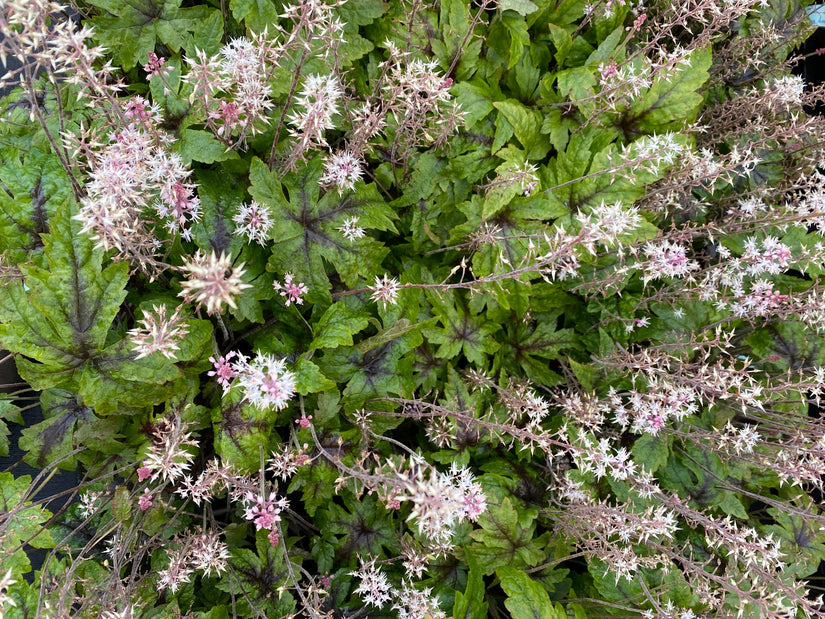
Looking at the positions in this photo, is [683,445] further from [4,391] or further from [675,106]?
[4,391]

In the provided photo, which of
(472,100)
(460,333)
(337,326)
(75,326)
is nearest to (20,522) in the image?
(75,326)

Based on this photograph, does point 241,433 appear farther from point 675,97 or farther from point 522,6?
point 675,97

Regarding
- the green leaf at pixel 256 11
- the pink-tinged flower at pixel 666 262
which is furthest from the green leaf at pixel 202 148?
the pink-tinged flower at pixel 666 262

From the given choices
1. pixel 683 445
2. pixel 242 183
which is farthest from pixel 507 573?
pixel 242 183

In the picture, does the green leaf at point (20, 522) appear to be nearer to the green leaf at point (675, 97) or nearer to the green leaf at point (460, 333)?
the green leaf at point (460, 333)

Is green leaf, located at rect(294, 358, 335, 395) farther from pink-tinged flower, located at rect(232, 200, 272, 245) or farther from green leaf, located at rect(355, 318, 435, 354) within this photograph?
pink-tinged flower, located at rect(232, 200, 272, 245)

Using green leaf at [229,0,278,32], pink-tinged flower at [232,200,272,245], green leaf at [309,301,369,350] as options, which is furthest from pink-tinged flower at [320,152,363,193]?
green leaf at [229,0,278,32]
